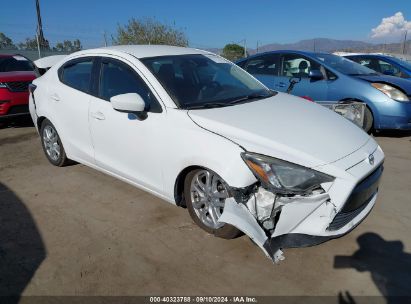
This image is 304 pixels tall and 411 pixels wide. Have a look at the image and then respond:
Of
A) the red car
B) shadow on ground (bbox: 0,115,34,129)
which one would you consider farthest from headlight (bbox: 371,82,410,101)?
shadow on ground (bbox: 0,115,34,129)

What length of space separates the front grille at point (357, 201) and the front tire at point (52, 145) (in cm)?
344

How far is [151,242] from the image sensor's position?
123 inches

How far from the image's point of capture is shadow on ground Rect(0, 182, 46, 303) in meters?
2.62

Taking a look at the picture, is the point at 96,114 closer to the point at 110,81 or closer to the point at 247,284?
the point at 110,81

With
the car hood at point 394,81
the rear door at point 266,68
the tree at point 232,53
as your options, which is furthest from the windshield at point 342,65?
the tree at point 232,53

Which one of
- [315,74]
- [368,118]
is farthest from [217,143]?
[368,118]

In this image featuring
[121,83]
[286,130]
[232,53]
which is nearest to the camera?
[286,130]

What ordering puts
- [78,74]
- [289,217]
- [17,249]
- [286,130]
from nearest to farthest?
[289,217] < [286,130] < [17,249] < [78,74]

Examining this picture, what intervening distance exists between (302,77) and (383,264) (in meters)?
4.54

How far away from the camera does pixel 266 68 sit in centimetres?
726

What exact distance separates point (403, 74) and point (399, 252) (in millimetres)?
8575

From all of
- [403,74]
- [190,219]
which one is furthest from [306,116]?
[403,74]

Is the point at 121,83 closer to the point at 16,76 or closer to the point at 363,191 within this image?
the point at 363,191

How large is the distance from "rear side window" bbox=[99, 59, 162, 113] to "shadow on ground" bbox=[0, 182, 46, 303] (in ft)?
4.76
